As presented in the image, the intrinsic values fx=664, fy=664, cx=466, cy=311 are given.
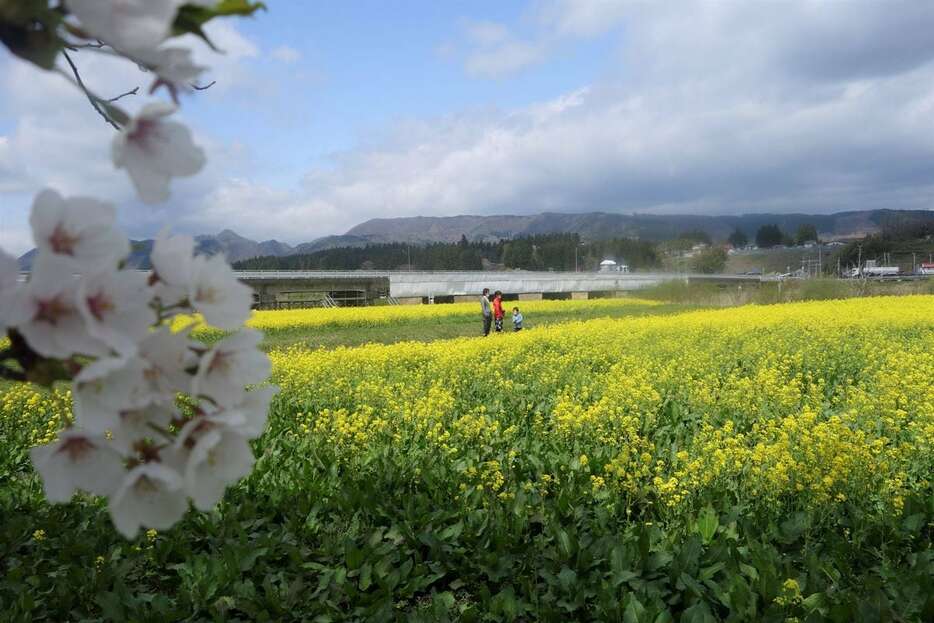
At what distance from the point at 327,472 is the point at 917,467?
4388 millimetres

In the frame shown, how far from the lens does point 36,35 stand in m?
0.67

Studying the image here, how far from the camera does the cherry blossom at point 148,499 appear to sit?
636 millimetres

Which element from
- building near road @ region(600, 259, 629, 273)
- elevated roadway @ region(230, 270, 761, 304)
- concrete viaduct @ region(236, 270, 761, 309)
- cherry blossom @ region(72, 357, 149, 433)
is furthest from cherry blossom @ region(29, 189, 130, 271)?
building near road @ region(600, 259, 629, 273)

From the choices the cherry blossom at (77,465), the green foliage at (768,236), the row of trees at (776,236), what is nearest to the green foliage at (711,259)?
the cherry blossom at (77,465)

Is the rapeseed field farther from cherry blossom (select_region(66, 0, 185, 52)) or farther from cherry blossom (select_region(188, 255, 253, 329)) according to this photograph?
cherry blossom (select_region(66, 0, 185, 52))

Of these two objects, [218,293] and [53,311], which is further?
[218,293]

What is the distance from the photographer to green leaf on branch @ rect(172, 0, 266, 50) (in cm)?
67

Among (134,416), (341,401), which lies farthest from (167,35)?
(341,401)

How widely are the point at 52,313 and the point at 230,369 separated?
0.59ft

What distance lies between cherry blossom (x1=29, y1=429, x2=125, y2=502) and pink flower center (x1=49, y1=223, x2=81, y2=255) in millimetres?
188

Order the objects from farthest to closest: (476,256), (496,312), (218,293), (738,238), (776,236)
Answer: (776,236) < (738,238) < (476,256) < (496,312) < (218,293)

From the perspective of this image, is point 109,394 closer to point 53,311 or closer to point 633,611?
point 53,311

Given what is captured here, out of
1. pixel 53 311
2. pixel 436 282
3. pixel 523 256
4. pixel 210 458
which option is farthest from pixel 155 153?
pixel 523 256

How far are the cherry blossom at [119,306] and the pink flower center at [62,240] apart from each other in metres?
0.04
